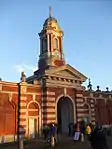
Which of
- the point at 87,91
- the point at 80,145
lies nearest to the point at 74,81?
the point at 87,91

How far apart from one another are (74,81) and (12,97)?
9388 mm

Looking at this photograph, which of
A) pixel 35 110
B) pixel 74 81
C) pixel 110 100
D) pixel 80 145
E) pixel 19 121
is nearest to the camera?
pixel 80 145

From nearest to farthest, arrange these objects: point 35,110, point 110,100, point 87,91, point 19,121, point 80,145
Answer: point 80,145, point 19,121, point 35,110, point 87,91, point 110,100

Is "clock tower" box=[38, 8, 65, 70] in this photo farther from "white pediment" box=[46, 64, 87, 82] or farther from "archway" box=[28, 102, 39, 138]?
"archway" box=[28, 102, 39, 138]

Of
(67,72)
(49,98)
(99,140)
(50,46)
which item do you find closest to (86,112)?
(67,72)

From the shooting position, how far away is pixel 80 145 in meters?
22.3

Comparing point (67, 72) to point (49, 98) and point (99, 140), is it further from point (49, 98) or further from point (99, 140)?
point (99, 140)

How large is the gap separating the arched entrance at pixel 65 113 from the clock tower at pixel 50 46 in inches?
204

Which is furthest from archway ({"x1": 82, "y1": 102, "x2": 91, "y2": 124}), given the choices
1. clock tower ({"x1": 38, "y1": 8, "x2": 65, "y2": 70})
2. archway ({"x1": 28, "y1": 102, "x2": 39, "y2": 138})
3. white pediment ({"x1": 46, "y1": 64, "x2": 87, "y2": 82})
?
archway ({"x1": 28, "y1": 102, "x2": 39, "y2": 138})

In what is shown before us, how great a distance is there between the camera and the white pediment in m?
32.4

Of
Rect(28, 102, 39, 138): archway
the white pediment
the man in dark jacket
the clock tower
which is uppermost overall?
the clock tower

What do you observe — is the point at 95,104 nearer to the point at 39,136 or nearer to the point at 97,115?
the point at 97,115

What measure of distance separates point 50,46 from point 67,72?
5.05m

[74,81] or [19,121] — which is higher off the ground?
[74,81]
